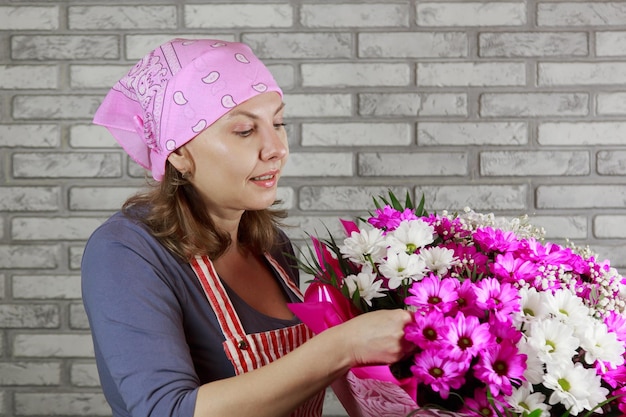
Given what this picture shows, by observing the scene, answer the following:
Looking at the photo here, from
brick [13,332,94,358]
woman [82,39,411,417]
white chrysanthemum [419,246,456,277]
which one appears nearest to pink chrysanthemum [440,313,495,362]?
white chrysanthemum [419,246,456,277]

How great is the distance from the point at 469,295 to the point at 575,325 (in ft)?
0.44

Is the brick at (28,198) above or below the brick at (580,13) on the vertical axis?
below

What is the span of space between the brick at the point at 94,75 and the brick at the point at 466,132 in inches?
39.3

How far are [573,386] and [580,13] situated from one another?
175 cm

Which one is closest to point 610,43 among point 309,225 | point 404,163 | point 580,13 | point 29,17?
point 580,13

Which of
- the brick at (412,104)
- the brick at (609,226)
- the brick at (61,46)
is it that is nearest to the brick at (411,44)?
the brick at (412,104)

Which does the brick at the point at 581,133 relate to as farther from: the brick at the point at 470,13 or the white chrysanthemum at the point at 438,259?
the white chrysanthemum at the point at 438,259

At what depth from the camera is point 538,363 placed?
2.81 feet

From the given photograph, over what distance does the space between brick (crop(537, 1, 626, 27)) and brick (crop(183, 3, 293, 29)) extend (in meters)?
0.82

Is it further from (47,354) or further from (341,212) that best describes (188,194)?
(47,354)

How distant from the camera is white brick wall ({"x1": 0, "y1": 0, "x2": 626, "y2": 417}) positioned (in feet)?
7.46

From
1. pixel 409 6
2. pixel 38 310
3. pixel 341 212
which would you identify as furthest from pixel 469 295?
pixel 38 310

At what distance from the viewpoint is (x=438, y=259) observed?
3.29ft

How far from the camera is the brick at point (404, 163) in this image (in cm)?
230
